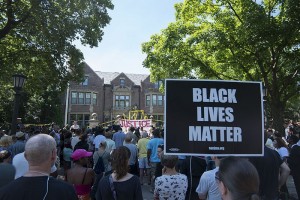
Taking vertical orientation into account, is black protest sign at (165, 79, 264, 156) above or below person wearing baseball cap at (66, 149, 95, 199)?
above

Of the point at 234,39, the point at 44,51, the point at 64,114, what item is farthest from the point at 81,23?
the point at 64,114

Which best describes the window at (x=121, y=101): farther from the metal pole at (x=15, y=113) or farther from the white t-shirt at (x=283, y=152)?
the white t-shirt at (x=283, y=152)

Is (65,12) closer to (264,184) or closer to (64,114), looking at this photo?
(264,184)

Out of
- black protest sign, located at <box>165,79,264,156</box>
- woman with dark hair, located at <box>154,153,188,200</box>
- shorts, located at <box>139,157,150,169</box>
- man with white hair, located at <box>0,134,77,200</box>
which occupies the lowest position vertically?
shorts, located at <box>139,157,150,169</box>

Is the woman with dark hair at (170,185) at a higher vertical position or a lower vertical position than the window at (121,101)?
lower

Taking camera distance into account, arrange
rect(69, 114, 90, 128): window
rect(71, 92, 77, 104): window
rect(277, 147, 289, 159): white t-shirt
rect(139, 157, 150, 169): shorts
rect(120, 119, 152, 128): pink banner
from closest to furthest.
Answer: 1. rect(277, 147, 289, 159): white t-shirt
2. rect(139, 157, 150, 169): shorts
3. rect(120, 119, 152, 128): pink banner
4. rect(69, 114, 90, 128): window
5. rect(71, 92, 77, 104): window

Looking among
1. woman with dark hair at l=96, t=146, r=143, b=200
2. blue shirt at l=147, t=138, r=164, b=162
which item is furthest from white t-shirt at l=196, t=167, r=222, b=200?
blue shirt at l=147, t=138, r=164, b=162

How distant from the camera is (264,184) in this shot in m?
4.91

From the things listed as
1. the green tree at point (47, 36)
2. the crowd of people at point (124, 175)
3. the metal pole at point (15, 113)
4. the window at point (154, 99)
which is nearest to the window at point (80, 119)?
the window at point (154, 99)

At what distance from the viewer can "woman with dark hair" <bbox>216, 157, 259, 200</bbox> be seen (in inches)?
87.6

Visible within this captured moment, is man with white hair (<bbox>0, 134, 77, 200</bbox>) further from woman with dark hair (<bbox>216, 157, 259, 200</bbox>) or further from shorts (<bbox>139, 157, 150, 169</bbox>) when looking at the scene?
shorts (<bbox>139, 157, 150, 169</bbox>)

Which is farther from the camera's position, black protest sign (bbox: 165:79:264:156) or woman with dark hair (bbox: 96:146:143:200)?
woman with dark hair (bbox: 96:146:143:200)

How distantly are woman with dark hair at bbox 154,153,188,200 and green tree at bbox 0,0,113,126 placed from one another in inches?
535

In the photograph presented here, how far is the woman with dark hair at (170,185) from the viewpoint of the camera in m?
4.62
